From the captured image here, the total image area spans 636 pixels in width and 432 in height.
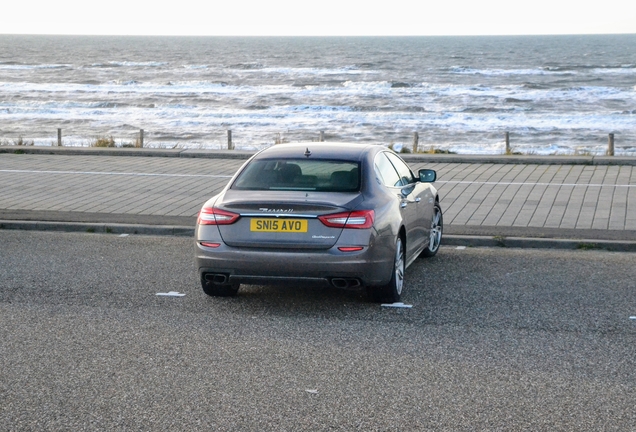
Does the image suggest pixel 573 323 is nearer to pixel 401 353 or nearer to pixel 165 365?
pixel 401 353

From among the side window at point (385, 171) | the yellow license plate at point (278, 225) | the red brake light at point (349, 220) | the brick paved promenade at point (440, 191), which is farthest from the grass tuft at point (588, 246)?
the yellow license plate at point (278, 225)

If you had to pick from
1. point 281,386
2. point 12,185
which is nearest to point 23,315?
point 281,386

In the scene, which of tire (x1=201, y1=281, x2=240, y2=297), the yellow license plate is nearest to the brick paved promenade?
tire (x1=201, y1=281, x2=240, y2=297)

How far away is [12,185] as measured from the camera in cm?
1539

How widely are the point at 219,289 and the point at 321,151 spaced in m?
1.62

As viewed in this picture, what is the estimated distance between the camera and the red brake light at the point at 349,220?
754 centimetres

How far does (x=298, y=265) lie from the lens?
750cm

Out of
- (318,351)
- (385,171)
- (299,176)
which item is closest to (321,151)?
(299,176)

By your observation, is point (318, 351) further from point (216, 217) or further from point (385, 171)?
point (385, 171)

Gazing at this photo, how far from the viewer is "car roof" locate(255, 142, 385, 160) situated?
8.49m

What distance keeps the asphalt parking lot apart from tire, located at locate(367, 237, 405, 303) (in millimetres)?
145

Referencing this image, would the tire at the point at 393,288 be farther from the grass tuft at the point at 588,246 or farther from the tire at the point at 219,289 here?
the grass tuft at the point at 588,246

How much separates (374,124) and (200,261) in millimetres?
38698

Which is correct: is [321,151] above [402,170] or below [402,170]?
above
